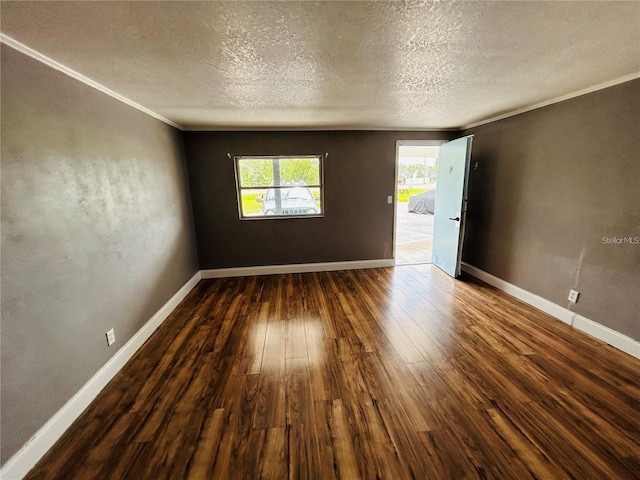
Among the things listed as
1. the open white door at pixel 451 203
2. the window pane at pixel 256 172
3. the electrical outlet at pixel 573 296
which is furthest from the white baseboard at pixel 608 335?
the window pane at pixel 256 172

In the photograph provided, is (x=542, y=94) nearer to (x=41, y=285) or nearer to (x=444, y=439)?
(x=444, y=439)

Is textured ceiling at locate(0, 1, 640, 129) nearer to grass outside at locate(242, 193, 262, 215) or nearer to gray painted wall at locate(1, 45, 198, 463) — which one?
gray painted wall at locate(1, 45, 198, 463)

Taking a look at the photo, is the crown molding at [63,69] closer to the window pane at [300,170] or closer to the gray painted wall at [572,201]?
the window pane at [300,170]

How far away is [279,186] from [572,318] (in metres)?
3.85

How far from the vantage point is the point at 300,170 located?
3939 mm

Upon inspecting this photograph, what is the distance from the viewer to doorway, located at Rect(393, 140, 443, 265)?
454 cm

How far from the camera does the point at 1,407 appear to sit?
1.21m

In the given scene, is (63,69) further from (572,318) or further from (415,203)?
(415,203)

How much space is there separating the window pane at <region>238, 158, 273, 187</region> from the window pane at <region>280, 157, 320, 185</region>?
0.66 ft

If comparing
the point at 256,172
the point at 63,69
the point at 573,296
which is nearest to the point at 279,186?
the point at 256,172

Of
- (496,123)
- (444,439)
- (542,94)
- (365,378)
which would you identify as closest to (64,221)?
(365,378)

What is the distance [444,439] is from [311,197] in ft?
10.9

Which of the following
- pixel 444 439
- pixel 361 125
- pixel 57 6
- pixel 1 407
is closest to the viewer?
pixel 57 6

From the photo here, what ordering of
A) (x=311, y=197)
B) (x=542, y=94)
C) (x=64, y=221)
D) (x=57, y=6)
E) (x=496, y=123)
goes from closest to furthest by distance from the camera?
(x=57, y=6), (x=64, y=221), (x=542, y=94), (x=496, y=123), (x=311, y=197)
